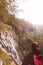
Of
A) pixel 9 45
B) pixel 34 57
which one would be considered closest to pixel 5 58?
pixel 9 45

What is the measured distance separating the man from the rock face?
9cm

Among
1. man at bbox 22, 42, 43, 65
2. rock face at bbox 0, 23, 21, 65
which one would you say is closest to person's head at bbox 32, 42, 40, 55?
man at bbox 22, 42, 43, 65

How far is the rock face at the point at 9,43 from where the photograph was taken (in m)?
2.52

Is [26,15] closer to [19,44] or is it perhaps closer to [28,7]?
[28,7]

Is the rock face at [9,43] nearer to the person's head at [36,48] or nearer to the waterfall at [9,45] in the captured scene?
the waterfall at [9,45]

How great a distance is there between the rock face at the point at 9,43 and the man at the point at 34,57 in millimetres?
91

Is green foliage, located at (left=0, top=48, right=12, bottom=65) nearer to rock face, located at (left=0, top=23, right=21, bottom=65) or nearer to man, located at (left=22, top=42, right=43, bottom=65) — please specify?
rock face, located at (left=0, top=23, right=21, bottom=65)

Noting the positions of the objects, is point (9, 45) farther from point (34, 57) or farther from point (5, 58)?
point (34, 57)

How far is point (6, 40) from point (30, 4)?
529 mm

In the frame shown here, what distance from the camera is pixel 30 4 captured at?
2734 millimetres

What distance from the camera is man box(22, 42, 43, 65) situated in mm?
2512

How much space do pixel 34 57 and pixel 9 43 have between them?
0.32 m

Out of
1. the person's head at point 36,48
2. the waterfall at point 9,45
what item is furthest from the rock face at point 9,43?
the person's head at point 36,48

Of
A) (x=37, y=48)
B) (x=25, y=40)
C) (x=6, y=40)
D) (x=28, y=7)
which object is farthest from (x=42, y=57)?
(x=28, y=7)
